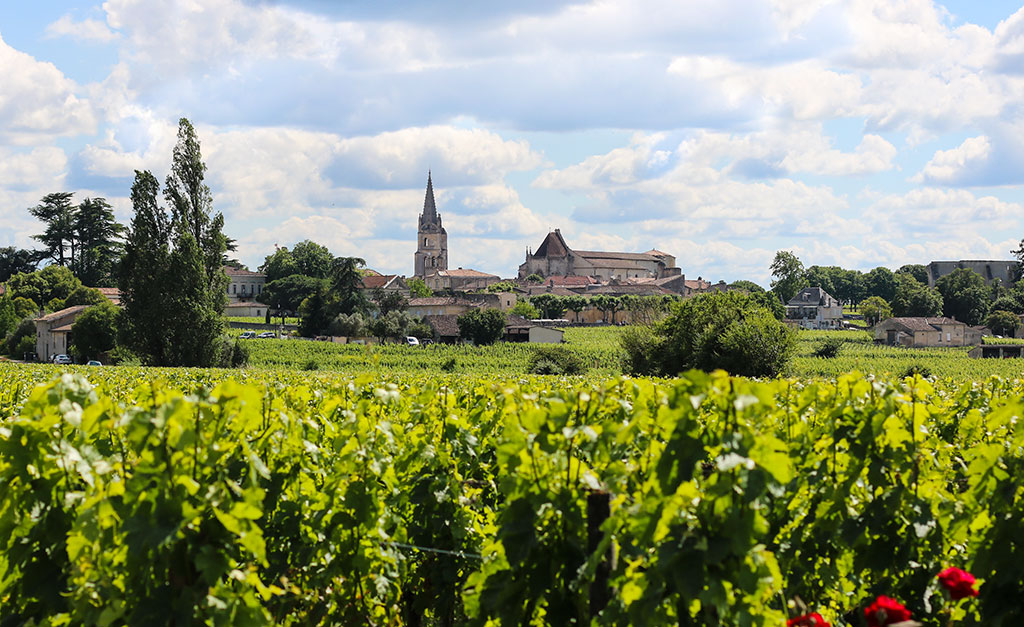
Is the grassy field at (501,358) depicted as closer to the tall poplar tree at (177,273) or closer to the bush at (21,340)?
the tall poplar tree at (177,273)

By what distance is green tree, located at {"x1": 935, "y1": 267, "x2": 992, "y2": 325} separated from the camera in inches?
4719

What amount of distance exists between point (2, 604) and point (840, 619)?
4.86 m

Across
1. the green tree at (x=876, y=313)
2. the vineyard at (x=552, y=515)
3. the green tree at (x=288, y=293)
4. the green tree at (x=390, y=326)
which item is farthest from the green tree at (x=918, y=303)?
the vineyard at (x=552, y=515)

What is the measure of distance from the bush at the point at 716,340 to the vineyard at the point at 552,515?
3774 centimetres

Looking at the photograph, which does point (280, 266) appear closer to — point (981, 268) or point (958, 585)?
point (981, 268)

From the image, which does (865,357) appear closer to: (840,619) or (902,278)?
(840,619)

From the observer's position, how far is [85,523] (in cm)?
425

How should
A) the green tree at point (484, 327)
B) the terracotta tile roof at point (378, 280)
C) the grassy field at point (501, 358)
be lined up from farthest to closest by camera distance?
1. the terracotta tile roof at point (378, 280)
2. the green tree at point (484, 327)
3. the grassy field at point (501, 358)

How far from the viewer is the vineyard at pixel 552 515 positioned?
4.02m

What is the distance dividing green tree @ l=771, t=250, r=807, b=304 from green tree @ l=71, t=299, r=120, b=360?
104m

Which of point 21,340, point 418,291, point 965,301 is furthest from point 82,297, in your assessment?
point 965,301

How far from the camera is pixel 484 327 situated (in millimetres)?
84500

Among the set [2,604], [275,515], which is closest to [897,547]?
[275,515]

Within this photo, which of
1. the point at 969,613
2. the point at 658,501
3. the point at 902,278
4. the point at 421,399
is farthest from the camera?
the point at 902,278
